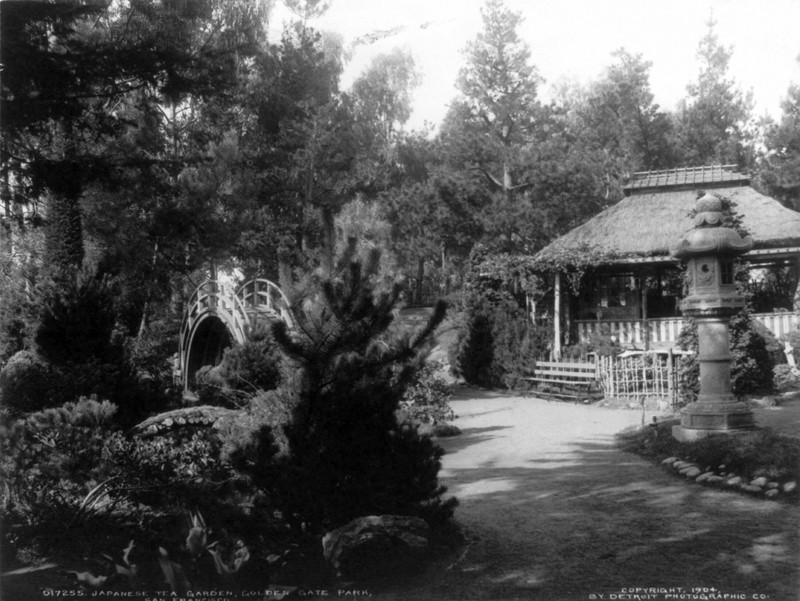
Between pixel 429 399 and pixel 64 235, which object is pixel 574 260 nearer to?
pixel 429 399

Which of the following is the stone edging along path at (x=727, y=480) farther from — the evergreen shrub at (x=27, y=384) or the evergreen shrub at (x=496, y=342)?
the evergreen shrub at (x=496, y=342)

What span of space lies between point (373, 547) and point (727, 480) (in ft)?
13.9

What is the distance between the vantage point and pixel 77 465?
731 centimetres

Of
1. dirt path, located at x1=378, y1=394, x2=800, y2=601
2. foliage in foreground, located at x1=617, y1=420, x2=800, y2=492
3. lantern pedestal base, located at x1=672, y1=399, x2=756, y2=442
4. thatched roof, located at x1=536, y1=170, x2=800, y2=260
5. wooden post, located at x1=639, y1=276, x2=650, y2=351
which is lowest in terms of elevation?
dirt path, located at x1=378, y1=394, x2=800, y2=601

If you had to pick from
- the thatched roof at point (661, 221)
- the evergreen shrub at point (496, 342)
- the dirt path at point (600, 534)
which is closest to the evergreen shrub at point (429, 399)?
the dirt path at point (600, 534)

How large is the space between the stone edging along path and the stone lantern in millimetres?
874

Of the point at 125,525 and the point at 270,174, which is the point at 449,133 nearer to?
the point at 270,174

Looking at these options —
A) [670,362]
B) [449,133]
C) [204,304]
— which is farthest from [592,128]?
[204,304]

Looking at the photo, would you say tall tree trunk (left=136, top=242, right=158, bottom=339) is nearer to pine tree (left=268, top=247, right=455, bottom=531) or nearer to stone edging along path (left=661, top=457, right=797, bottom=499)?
pine tree (left=268, top=247, right=455, bottom=531)

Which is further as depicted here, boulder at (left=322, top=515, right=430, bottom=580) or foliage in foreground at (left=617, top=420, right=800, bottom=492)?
foliage in foreground at (left=617, top=420, right=800, bottom=492)

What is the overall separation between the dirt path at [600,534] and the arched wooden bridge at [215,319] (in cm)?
502

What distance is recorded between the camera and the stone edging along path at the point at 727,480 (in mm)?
6895

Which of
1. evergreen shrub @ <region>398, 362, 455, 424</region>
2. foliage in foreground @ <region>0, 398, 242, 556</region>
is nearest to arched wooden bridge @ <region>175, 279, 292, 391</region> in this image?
evergreen shrub @ <region>398, 362, 455, 424</region>

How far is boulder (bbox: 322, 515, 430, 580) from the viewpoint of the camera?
4949mm
